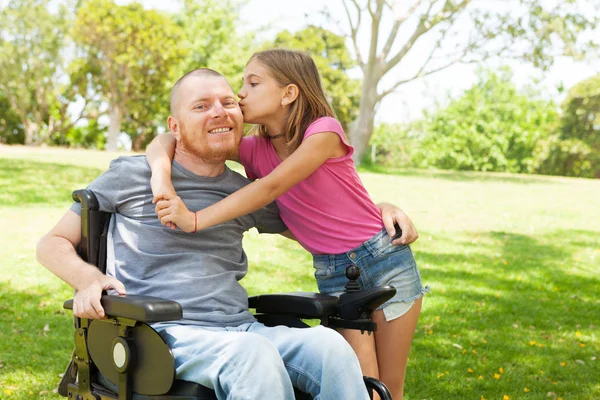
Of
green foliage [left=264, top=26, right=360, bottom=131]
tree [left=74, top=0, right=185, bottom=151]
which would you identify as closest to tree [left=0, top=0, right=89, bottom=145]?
tree [left=74, top=0, right=185, bottom=151]

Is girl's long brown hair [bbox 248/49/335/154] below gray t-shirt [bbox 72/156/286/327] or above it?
above

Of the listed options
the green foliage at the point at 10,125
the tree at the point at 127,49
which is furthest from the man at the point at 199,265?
the green foliage at the point at 10,125

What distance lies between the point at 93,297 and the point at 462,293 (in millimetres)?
5628

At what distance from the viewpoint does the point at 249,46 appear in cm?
3825

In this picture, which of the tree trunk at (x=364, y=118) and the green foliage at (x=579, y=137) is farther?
the green foliage at (x=579, y=137)

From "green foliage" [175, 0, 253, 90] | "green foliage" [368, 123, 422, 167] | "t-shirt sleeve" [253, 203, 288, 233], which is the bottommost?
"green foliage" [368, 123, 422, 167]

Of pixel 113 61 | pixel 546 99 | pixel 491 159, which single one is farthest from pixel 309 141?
pixel 546 99

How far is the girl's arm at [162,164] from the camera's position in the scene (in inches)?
105

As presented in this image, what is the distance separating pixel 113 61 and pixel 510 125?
21.5 metres

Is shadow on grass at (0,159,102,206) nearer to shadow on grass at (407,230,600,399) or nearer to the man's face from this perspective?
shadow on grass at (407,230,600,399)

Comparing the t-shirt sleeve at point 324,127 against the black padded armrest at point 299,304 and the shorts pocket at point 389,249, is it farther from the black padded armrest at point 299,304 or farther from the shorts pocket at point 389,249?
the black padded armrest at point 299,304

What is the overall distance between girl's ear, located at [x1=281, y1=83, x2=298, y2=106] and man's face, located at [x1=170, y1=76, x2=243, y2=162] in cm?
19

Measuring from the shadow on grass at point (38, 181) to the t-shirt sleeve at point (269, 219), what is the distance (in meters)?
8.68

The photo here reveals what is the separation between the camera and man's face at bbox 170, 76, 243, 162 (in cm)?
283
